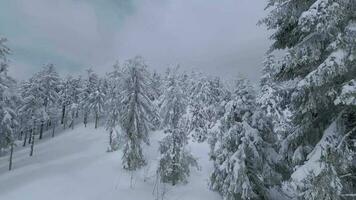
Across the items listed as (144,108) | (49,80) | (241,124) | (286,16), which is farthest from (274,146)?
(49,80)

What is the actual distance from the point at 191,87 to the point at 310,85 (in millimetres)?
63031

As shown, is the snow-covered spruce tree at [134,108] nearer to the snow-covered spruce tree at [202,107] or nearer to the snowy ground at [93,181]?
the snowy ground at [93,181]

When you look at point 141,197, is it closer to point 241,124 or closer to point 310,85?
point 241,124

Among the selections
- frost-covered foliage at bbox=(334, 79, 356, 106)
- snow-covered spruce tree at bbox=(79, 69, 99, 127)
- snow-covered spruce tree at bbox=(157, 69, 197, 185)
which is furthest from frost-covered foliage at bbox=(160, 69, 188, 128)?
frost-covered foliage at bbox=(334, 79, 356, 106)

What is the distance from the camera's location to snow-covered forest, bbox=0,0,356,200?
805cm

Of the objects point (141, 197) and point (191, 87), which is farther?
point (191, 87)

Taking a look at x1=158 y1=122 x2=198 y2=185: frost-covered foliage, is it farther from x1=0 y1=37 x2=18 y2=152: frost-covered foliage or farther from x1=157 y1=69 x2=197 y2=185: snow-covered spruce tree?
x1=0 y1=37 x2=18 y2=152: frost-covered foliage

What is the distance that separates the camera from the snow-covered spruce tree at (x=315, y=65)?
25.9 ft

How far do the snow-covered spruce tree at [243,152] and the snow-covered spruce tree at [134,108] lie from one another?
49.6 feet

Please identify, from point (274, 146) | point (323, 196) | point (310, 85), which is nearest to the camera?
point (323, 196)

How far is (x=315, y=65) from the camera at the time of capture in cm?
920

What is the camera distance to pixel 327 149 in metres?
7.92

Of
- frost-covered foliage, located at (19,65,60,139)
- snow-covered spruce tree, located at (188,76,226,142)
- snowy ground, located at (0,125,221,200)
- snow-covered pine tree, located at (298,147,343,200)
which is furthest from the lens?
snow-covered spruce tree, located at (188,76,226,142)

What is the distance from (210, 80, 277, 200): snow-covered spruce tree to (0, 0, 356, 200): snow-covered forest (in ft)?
0.21
